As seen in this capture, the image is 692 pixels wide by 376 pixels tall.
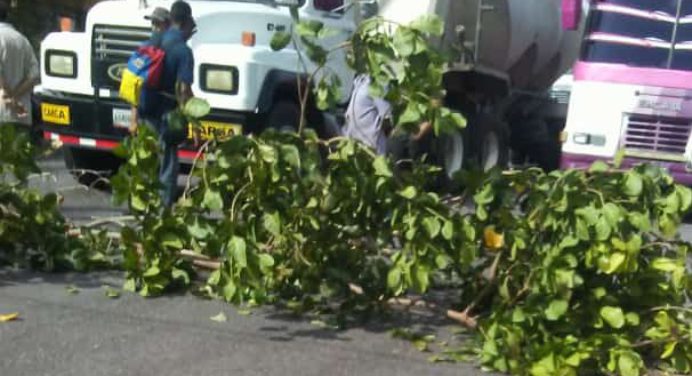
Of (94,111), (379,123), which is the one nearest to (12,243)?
(379,123)

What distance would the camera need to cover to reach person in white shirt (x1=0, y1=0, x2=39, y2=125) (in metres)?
9.42

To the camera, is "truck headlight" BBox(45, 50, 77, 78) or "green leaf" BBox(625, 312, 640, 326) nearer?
"green leaf" BBox(625, 312, 640, 326)

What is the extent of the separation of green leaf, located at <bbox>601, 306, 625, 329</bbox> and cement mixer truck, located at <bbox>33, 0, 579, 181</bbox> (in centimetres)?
275

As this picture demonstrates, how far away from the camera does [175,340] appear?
20.5 ft

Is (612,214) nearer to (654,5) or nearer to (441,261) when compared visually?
(441,261)

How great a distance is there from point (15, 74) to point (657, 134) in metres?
7.04

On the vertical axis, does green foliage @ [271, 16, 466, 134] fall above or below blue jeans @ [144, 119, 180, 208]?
above

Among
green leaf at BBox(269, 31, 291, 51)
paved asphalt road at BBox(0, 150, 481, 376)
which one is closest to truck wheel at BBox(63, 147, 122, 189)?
paved asphalt road at BBox(0, 150, 481, 376)

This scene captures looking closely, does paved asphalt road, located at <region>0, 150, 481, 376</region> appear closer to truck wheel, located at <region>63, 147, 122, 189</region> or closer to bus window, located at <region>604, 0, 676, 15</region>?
truck wheel, located at <region>63, 147, 122, 189</region>

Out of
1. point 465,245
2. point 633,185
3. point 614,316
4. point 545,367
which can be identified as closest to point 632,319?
point 614,316

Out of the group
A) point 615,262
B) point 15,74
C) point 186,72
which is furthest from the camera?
point 15,74

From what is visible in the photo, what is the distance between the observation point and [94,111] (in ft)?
36.9

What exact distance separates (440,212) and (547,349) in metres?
1.00

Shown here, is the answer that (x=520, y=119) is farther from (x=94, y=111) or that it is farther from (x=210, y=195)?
(x=210, y=195)
